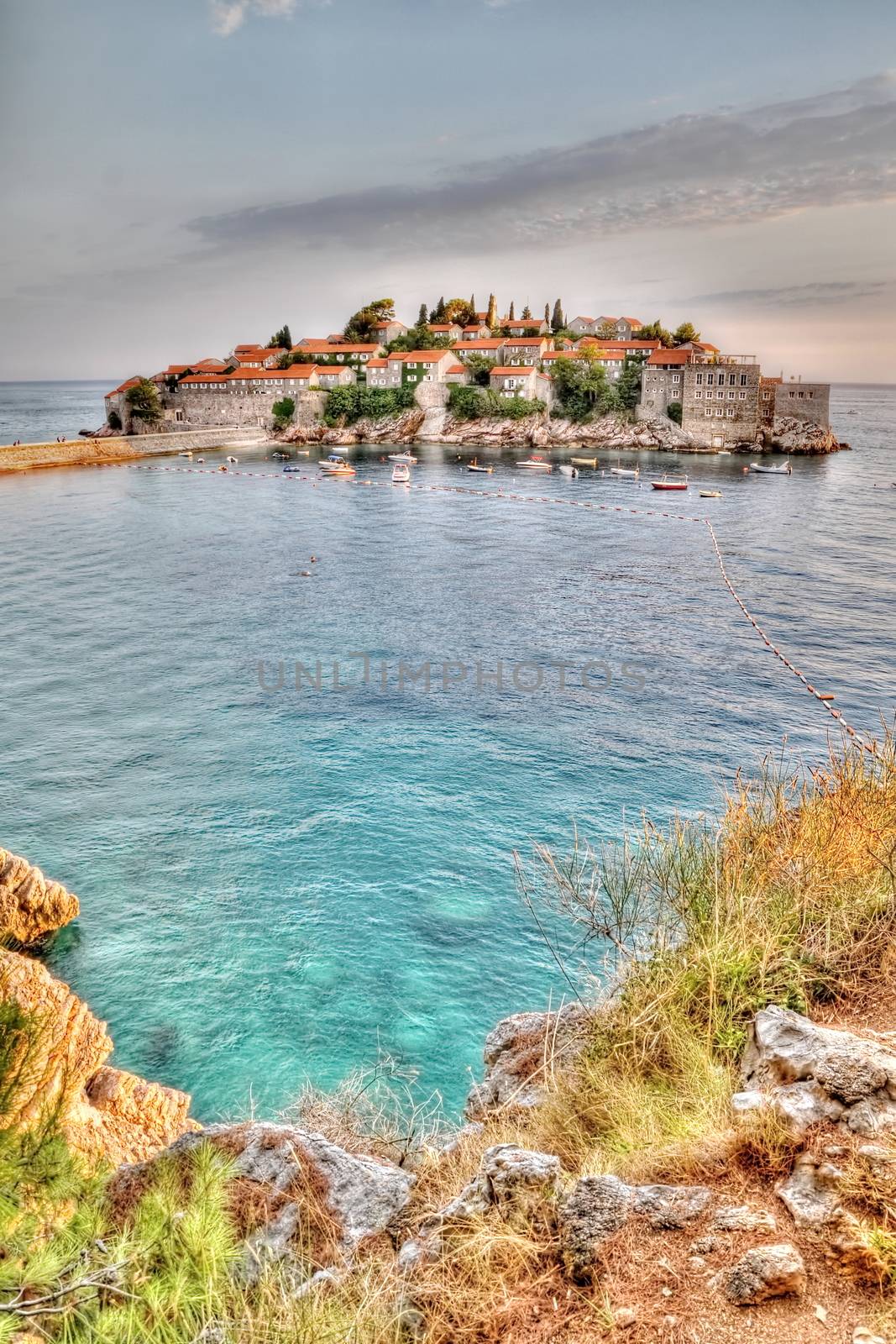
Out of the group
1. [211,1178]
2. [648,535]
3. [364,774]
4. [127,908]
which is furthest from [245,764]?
[648,535]

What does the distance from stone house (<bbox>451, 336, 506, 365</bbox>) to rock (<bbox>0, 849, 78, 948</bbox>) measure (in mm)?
105097

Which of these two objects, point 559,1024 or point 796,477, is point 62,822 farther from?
point 796,477

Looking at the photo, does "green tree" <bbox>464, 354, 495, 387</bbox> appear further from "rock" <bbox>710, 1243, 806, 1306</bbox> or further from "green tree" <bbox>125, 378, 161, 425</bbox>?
"rock" <bbox>710, 1243, 806, 1306</bbox>

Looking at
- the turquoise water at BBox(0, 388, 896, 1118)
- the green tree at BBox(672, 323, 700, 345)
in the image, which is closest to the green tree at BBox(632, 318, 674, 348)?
the green tree at BBox(672, 323, 700, 345)

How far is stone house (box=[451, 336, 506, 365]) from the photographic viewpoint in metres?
109

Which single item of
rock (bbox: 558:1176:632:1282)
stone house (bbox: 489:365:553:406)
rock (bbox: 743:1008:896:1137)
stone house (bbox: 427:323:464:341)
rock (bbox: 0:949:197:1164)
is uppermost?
stone house (bbox: 427:323:464:341)

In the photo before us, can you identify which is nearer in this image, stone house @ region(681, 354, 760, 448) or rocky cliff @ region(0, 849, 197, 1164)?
rocky cliff @ region(0, 849, 197, 1164)

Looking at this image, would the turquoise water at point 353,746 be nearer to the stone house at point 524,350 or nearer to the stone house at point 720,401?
the stone house at point 720,401

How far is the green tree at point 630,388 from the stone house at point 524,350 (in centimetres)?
1317

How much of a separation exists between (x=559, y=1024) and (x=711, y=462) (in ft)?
281

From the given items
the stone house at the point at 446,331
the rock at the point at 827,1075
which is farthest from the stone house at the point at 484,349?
the rock at the point at 827,1075

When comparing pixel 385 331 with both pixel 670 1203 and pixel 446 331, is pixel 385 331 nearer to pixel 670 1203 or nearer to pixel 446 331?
pixel 446 331

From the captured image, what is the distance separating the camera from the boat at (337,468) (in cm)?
7481

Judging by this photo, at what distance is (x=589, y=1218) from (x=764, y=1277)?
102cm
